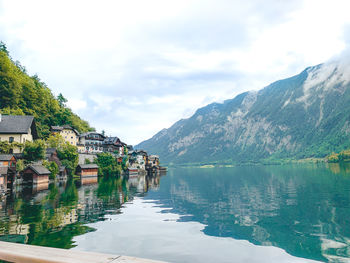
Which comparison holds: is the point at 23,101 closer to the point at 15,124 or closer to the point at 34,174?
the point at 15,124

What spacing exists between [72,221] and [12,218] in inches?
242

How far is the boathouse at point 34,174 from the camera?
58312 millimetres

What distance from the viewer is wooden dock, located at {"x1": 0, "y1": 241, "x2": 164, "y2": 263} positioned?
189 inches

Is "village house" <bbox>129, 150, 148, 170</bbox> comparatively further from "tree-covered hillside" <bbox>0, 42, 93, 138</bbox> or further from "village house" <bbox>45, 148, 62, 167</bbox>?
"village house" <bbox>45, 148, 62, 167</bbox>

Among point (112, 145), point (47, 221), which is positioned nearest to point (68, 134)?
point (112, 145)

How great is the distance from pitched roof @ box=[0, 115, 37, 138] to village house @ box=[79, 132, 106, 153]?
183 ft

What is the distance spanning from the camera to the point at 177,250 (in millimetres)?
16016

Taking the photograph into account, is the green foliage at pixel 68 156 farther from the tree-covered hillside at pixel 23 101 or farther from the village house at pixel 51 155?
the tree-covered hillside at pixel 23 101

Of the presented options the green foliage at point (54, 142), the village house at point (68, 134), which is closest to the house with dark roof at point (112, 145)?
the village house at point (68, 134)

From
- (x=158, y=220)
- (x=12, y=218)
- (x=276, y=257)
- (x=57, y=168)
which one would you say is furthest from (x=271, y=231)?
(x=57, y=168)

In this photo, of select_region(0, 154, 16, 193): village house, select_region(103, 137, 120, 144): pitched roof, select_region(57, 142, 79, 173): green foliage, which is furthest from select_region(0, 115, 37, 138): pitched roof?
select_region(103, 137, 120, 144): pitched roof

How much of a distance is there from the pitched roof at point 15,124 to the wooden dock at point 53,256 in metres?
69.5

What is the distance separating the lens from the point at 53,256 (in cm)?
512

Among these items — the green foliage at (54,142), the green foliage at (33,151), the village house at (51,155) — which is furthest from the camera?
the green foliage at (54,142)
